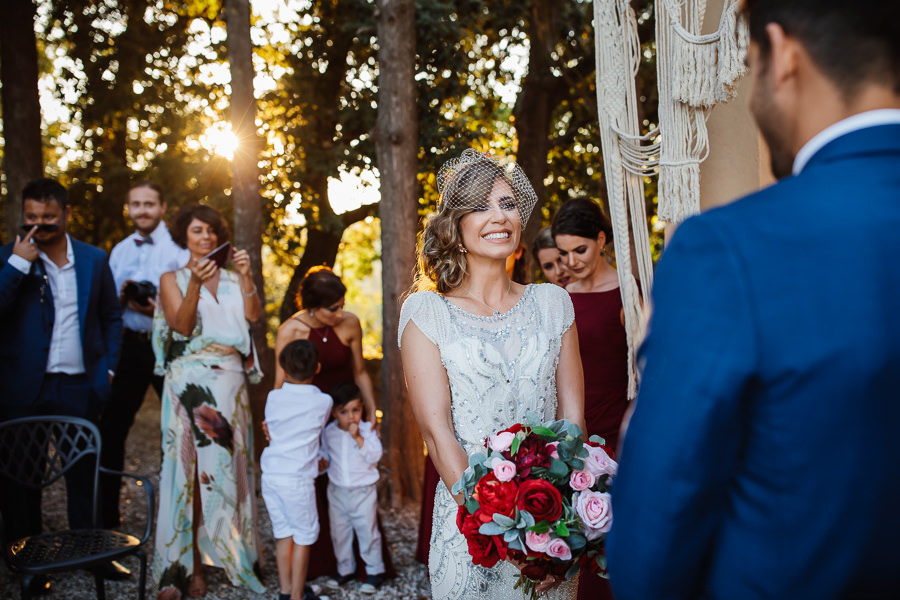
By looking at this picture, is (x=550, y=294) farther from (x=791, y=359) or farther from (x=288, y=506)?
(x=288, y=506)

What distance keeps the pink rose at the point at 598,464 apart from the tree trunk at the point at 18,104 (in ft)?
23.6

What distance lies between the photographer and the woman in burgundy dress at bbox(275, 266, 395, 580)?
4.54 metres

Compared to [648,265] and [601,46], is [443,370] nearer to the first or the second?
[648,265]

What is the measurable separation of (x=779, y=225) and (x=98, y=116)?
993cm

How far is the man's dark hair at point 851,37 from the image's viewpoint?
950 millimetres

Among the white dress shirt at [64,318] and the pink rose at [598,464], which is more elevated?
the white dress shirt at [64,318]

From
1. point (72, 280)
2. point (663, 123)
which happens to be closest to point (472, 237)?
point (663, 123)

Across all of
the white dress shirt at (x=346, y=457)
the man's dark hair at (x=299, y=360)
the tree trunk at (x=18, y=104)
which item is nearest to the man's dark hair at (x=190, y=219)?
the man's dark hair at (x=299, y=360)

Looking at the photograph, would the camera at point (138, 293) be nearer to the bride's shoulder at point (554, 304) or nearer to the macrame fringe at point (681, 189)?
the bride's shoulder at point (554, 304)

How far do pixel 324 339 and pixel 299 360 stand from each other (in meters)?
0.49

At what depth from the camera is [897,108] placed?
3.17 ft

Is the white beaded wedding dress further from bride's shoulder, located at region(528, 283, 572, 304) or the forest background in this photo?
the forest background

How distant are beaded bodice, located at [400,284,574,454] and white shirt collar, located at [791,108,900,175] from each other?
1444 millimetres

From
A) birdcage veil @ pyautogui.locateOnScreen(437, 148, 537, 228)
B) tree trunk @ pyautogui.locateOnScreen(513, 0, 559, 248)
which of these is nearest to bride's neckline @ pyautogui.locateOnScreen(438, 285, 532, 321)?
birdcage veil @ pyautogui.locateOnScreen(437, 148, 537, 228)
